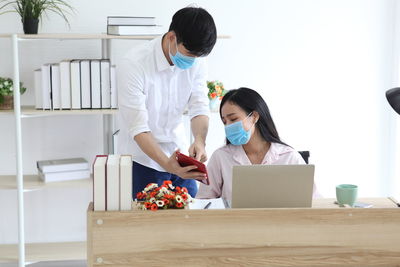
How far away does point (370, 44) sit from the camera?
4020mm

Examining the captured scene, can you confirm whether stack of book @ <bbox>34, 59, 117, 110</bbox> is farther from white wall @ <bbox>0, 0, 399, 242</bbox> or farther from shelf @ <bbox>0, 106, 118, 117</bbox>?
white wall @ <bbox>0, 0, 399, 242</bbox>

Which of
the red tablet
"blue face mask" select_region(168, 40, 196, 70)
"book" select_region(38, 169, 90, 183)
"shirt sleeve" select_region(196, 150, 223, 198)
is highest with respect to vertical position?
"blue face mask" select_region(168, 40, 196, 70)

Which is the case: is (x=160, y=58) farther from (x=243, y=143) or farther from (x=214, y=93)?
(x=214, y=93)

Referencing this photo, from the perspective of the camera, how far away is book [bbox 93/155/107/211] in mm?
1745

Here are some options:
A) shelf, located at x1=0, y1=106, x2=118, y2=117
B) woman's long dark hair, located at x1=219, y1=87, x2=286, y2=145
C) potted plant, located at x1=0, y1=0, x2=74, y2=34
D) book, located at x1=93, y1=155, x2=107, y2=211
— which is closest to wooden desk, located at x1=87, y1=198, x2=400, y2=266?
book, located at x1=93, y1=155, x2=107, y2=211

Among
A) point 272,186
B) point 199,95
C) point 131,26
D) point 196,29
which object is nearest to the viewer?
point 272,186

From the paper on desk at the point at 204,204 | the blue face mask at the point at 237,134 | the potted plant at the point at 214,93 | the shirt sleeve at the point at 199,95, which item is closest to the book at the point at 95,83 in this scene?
the potted plant at the point at 214,93

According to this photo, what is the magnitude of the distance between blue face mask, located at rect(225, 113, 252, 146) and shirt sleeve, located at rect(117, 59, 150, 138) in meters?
0.34

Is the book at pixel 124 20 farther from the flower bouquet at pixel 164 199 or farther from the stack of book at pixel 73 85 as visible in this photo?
the flower bouquet at pixel 164 199

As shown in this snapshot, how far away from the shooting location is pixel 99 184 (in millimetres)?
1769

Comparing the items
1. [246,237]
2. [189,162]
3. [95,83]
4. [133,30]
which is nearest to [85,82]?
[95,83]

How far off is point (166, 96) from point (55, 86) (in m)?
0.94

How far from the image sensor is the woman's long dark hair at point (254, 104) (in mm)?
2568

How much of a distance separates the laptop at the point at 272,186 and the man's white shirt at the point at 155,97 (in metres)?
0.79
